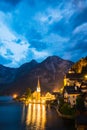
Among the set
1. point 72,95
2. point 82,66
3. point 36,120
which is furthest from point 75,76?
point 36,120

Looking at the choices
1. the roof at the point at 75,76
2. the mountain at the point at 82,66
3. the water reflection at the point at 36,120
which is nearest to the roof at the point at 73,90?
the water reflection at the point at 36,120

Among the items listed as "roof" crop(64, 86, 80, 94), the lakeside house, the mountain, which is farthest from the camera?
the mountain

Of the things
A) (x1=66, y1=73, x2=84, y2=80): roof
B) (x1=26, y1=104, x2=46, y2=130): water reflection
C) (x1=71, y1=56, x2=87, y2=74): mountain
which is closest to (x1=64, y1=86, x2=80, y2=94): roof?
(x1=26, y1=104, x2=46, y2=130): water reflection

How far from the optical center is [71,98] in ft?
238

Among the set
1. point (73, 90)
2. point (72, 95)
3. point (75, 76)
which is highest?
point (75, 76)

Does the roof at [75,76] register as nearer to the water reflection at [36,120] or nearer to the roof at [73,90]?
the roof at [73,90]

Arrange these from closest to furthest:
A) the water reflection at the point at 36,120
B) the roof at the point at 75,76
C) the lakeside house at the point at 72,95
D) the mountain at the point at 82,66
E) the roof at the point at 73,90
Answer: the water reflection at the point at 36,120 < the lakeside house at the point at 72,95 < the roof at the point at 73,90 < the roof at the point at 75,76 < the mountain at the point at 82,66

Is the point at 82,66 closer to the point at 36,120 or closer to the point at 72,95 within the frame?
the point at 72,95

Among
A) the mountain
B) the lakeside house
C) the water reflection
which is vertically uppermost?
the mountain

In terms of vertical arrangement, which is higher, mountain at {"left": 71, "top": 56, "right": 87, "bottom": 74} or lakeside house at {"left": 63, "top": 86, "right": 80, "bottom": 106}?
mountain at {"left": 71, "top": 56, "right": 87, "bottom": 74}

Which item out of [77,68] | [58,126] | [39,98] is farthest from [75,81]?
[39,98]

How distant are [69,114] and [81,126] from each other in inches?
1109

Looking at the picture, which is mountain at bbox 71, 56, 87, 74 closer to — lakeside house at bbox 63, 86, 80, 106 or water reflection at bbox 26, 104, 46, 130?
lakeside house at bbox 63, 86, 80, 106

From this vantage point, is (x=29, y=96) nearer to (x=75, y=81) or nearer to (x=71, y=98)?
(x=75, y=81)
